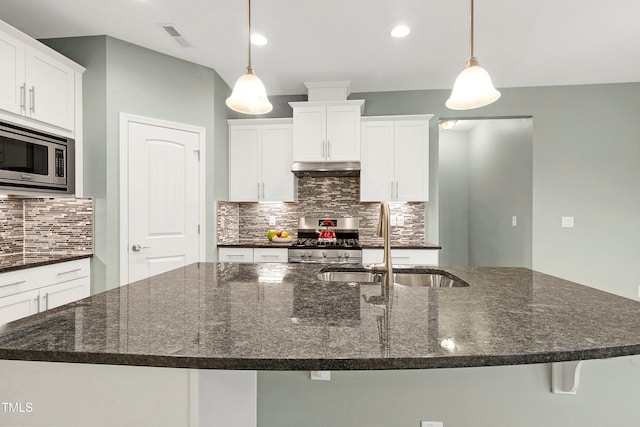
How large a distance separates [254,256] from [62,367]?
2.81m

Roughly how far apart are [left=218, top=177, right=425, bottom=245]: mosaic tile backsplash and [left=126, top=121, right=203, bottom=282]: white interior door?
705 mm

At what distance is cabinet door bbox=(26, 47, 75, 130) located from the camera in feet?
7.93

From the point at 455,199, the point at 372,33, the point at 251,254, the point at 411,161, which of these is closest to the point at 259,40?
the point at 372,33

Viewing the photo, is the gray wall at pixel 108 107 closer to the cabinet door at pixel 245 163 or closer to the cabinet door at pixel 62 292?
the cabinet door at pixel 62 292

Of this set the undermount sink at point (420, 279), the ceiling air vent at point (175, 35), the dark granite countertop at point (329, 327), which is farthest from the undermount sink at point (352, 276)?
the ceiling air vent at point (175, 35)

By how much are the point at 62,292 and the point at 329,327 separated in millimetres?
2546

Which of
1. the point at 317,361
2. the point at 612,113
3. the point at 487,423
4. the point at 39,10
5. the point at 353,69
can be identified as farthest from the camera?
the point at 612,113

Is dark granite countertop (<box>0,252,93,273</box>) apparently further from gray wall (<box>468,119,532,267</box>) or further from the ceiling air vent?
gray wall (<box>468,119,532,267</box>)

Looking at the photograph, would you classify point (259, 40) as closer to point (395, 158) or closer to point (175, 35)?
point (175, 35)

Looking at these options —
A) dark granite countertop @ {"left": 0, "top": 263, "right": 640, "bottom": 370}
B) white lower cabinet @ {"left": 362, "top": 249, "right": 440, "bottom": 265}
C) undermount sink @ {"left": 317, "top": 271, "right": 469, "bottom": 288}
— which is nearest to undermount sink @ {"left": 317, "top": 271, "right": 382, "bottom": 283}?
undermount sink @ {"left": 317, "top": 271, "right": 469, "bottom": 288}

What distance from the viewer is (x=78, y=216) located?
2848 millimetres

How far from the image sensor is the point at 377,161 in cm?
371

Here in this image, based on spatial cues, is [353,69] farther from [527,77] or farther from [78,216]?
[78,216]

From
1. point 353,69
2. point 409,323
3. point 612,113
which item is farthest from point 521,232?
point 409,323
